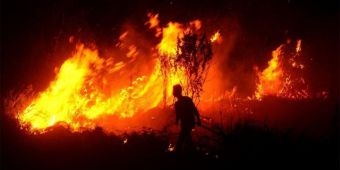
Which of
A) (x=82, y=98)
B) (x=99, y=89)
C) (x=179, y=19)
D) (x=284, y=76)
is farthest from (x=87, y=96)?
(x=284, y=76)

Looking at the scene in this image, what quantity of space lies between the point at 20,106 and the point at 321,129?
34.3 feet

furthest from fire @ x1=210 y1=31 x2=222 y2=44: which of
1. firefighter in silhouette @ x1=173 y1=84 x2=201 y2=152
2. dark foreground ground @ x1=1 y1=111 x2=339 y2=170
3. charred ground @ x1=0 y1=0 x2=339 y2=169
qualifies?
firefighter in silhouette @ x1=173 y1=84 x2=201 y2=152

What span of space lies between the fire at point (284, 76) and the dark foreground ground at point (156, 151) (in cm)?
1032

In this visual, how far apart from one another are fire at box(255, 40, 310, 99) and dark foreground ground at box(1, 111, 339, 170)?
10323 mm

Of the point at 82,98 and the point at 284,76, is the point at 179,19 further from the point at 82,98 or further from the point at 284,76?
the point at 82,98

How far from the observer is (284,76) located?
24.0 meters

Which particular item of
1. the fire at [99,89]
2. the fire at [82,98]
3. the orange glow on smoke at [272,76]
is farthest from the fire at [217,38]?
the fire at [82,98]

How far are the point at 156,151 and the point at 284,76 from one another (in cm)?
1408

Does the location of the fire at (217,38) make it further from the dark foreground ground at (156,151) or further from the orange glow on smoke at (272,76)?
the dark foreground ground at (156,151)

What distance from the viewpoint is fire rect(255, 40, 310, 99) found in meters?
23.1

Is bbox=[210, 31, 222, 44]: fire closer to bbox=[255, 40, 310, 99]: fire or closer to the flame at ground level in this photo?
bbox=[255, 40, 310, 99]: fire

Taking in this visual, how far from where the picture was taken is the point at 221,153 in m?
11.6

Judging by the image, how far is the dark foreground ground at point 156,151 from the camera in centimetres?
1088

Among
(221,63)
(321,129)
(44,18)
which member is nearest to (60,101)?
(44,18)
